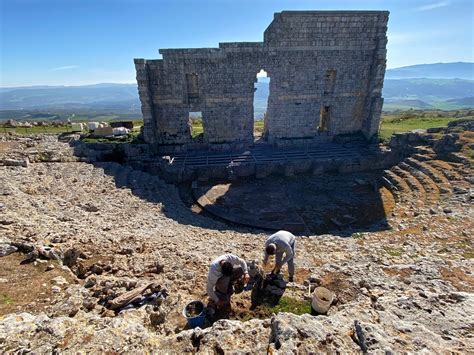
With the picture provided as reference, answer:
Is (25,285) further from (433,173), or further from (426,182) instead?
(433,173)

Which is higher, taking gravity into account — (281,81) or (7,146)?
(281,81)

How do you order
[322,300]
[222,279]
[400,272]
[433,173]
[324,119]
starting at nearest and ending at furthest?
[222,279], [322,300], [400,272], [433,173], [324,119]

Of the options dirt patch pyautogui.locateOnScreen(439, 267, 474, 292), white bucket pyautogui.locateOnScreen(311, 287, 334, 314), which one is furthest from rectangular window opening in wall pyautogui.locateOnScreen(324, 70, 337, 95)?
white bucket pyautogui.locateOnScreen(311, 287, 334, 314)

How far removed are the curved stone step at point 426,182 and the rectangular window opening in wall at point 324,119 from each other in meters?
7.15

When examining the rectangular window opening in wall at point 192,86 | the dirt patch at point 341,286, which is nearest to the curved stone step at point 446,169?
the dirt patch at point 341,286

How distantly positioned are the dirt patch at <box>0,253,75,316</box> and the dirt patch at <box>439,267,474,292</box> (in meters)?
9.49

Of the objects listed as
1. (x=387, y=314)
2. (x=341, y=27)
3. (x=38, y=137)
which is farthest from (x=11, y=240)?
(x=341, y=27)

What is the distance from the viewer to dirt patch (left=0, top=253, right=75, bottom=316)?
4.83 meters

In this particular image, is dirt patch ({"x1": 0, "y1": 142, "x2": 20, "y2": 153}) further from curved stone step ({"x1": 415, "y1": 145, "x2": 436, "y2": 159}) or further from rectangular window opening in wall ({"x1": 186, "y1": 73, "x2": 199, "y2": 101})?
curved stone step ({"x1": 415, "y1": 145, "x2": 436, "y2": 159})

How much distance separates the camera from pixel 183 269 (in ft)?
23.6

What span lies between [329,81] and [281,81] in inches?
166

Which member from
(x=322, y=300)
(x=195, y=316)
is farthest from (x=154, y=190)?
(x=322, y=300)

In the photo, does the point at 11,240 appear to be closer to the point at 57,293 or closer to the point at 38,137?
the point at 57,293

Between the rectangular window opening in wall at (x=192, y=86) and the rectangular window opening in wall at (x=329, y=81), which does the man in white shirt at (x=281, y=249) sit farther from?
the rectangular window opening in wall at (x=329, y=81)
